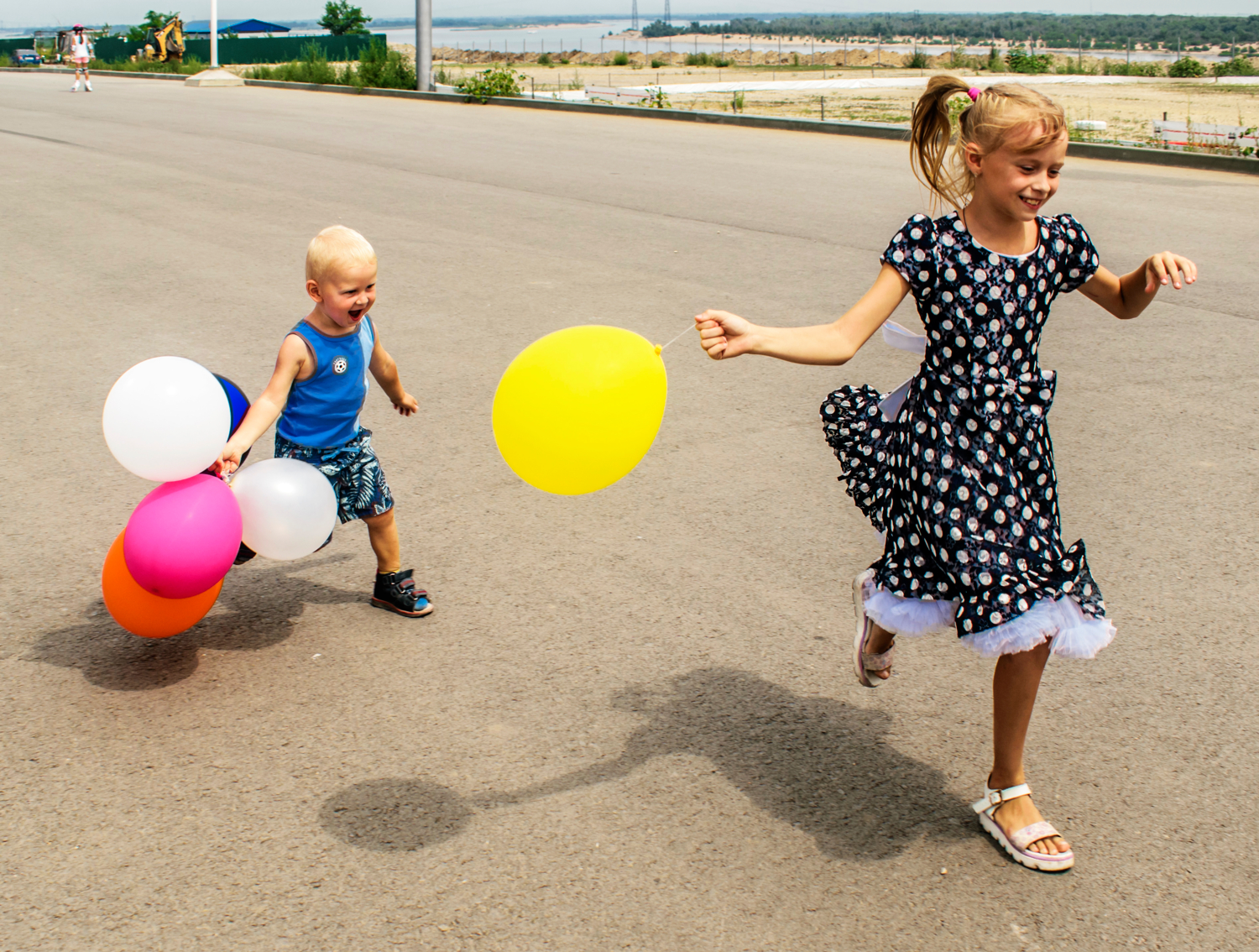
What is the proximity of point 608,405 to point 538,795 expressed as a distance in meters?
0.98

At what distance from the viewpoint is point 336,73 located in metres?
34.8

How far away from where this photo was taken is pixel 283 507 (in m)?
3.51

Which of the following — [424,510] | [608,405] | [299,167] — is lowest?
[424,510]

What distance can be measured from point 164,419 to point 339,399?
0.57 m

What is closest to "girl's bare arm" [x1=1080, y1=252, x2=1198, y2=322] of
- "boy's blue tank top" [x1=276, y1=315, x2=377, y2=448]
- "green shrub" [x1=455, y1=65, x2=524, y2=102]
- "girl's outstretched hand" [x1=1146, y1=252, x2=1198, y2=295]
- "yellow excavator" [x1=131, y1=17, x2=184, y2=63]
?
"girl's outstretched hand" [x1=1146, y1=252, x2=1198, y2=295]

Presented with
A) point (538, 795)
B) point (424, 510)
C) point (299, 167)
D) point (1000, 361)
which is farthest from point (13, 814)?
point (299, 167)

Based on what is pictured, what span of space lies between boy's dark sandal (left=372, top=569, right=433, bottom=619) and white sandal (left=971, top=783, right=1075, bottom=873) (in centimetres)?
184

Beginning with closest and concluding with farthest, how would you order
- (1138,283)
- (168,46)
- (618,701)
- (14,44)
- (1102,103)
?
1. (1138,283)
2. (618,701)
3. (1102,103)
4. (168,46)
5. (14,44)

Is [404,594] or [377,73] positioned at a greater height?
[377,73]

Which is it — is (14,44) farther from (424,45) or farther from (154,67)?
(424,45)

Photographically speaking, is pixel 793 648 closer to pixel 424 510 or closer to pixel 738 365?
pixel 424 510

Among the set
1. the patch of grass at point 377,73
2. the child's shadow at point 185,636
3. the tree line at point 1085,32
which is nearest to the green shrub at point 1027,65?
the patch of grass at point 377,73

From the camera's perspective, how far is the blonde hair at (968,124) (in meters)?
2.62

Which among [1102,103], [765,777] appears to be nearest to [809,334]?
[765,777]
